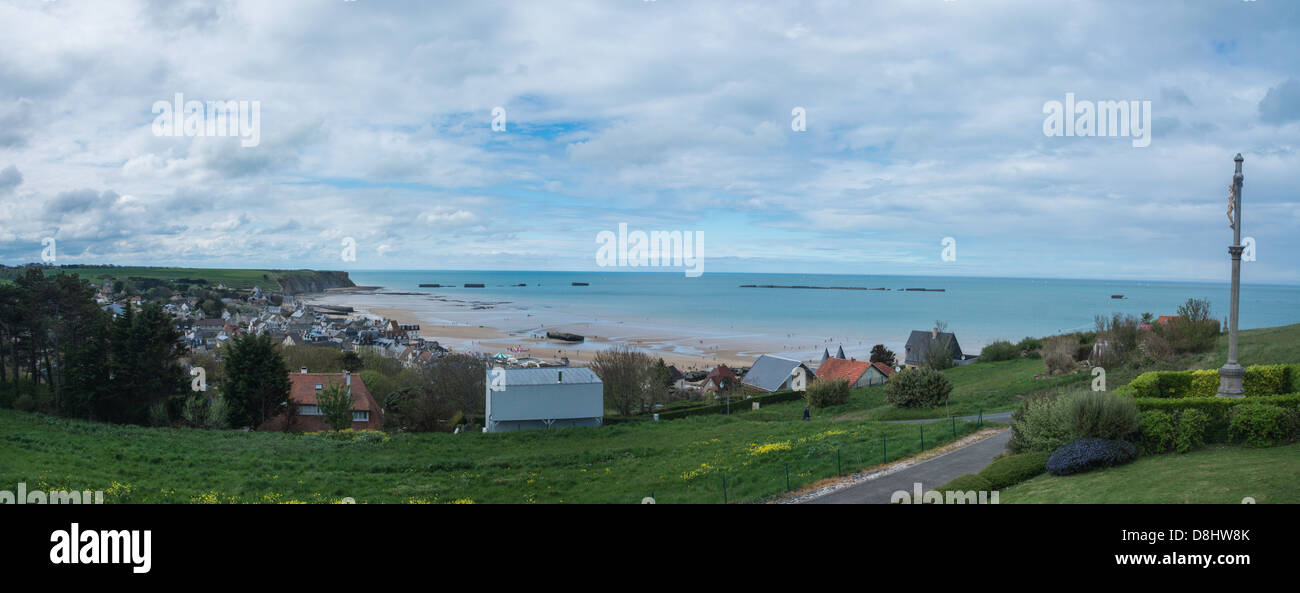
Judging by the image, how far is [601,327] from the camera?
109 m

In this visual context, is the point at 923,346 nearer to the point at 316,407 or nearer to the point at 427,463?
the point at 427,463

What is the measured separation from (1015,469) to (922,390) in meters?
17.9

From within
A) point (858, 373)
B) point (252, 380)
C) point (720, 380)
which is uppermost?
point (252, 380)

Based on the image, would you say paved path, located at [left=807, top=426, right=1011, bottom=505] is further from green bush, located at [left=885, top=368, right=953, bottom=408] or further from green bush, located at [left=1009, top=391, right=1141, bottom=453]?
green bush, located at [left=885, top=368, right=953, bottom=408]

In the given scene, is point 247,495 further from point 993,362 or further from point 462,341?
point 462,341

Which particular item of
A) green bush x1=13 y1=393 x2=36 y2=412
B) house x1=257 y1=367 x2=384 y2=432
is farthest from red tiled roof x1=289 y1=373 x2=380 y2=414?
green bush x1=13 y1=393 x2=36 y2=412

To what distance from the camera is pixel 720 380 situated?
181ft

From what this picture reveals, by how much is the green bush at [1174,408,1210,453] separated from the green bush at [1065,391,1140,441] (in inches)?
28.6

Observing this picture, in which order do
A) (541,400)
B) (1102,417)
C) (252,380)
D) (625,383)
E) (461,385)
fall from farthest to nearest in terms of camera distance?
(625,383) < (461,385) < (252,380) < (541,400) < (1102,417)

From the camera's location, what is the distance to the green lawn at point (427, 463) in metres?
17.2

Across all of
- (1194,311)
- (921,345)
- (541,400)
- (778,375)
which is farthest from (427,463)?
(921,345)

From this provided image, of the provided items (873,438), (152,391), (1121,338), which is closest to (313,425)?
(152,391)

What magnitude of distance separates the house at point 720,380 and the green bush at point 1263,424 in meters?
41.6
